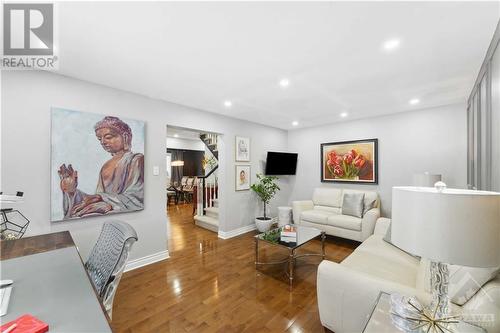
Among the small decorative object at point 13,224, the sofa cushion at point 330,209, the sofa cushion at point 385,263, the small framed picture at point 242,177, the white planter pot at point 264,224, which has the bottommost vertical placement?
the white planter pot at point 264,224

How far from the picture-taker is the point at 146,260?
302 cm

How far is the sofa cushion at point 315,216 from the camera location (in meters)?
4.12

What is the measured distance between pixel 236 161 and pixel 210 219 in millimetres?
1548

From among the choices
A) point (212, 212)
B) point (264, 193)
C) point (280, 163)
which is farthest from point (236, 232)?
point (280, 163)

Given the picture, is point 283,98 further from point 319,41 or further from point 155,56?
point 155,56

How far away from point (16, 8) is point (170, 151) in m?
7.53

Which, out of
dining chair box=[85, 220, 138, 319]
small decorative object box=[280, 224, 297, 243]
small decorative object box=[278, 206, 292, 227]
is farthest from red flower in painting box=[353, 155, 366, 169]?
dining chair box=[85, 220, 138, 319]

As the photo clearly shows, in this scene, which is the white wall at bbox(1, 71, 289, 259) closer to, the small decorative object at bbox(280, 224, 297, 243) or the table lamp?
the small decorative object at bbox(280, 224, 297, 243)

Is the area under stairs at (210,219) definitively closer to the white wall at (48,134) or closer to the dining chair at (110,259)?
the white wall at (48,134)

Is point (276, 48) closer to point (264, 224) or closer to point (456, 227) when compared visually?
point (456, 227)

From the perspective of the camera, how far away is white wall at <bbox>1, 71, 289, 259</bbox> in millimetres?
2127

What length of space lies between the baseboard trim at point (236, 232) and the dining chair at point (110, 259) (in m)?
2.72

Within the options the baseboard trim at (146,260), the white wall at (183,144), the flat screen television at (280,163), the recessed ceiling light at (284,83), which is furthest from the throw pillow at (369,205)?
the white wall at (183,144)

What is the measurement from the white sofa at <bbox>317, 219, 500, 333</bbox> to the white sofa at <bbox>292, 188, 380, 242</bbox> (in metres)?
1.53
